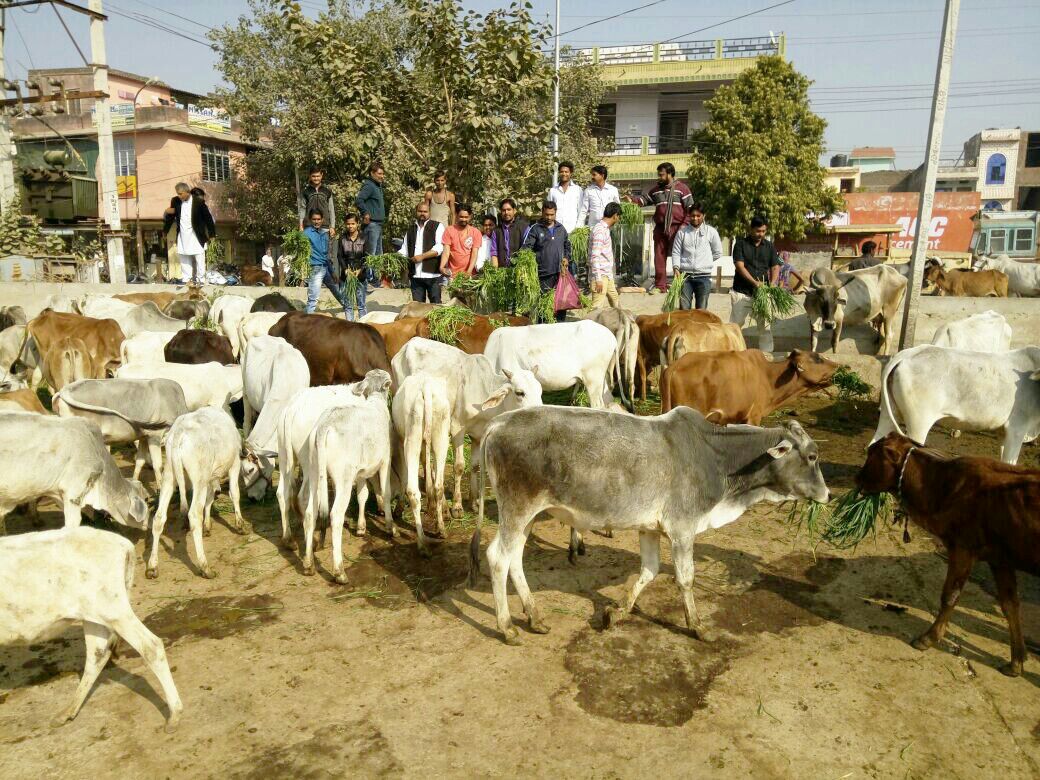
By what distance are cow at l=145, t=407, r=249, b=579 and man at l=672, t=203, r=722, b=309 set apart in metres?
7.42

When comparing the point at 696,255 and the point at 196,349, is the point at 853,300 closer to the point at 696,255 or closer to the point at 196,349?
the point at 696,255

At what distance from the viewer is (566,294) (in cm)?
1191

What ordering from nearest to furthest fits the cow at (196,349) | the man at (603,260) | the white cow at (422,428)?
the white cow at (422,428) → the cow at (196,349) → the man at (603,260)

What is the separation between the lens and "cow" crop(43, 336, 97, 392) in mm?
11188

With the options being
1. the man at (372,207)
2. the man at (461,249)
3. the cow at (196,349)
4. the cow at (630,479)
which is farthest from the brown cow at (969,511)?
the man at (372,207)

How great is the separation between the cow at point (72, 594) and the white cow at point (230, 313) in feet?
28.6

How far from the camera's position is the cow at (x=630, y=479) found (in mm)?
5477

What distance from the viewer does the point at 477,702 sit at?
Result: 4832mm

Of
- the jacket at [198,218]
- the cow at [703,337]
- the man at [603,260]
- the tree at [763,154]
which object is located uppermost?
the tree at [763,154]

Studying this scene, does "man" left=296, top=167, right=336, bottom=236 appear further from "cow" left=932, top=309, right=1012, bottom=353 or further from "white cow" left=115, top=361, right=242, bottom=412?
"cow" left=932, top=309, right=1012, bottom=353

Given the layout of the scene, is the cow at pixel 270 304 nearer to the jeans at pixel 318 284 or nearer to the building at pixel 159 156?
the jeans at pixel 318 284

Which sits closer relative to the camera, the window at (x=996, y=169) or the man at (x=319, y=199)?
the man at (x=319, y=199)

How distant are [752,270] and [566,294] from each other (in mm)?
2987

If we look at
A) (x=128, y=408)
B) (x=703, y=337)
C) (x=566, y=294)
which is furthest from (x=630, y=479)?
(x=566, y=294)
